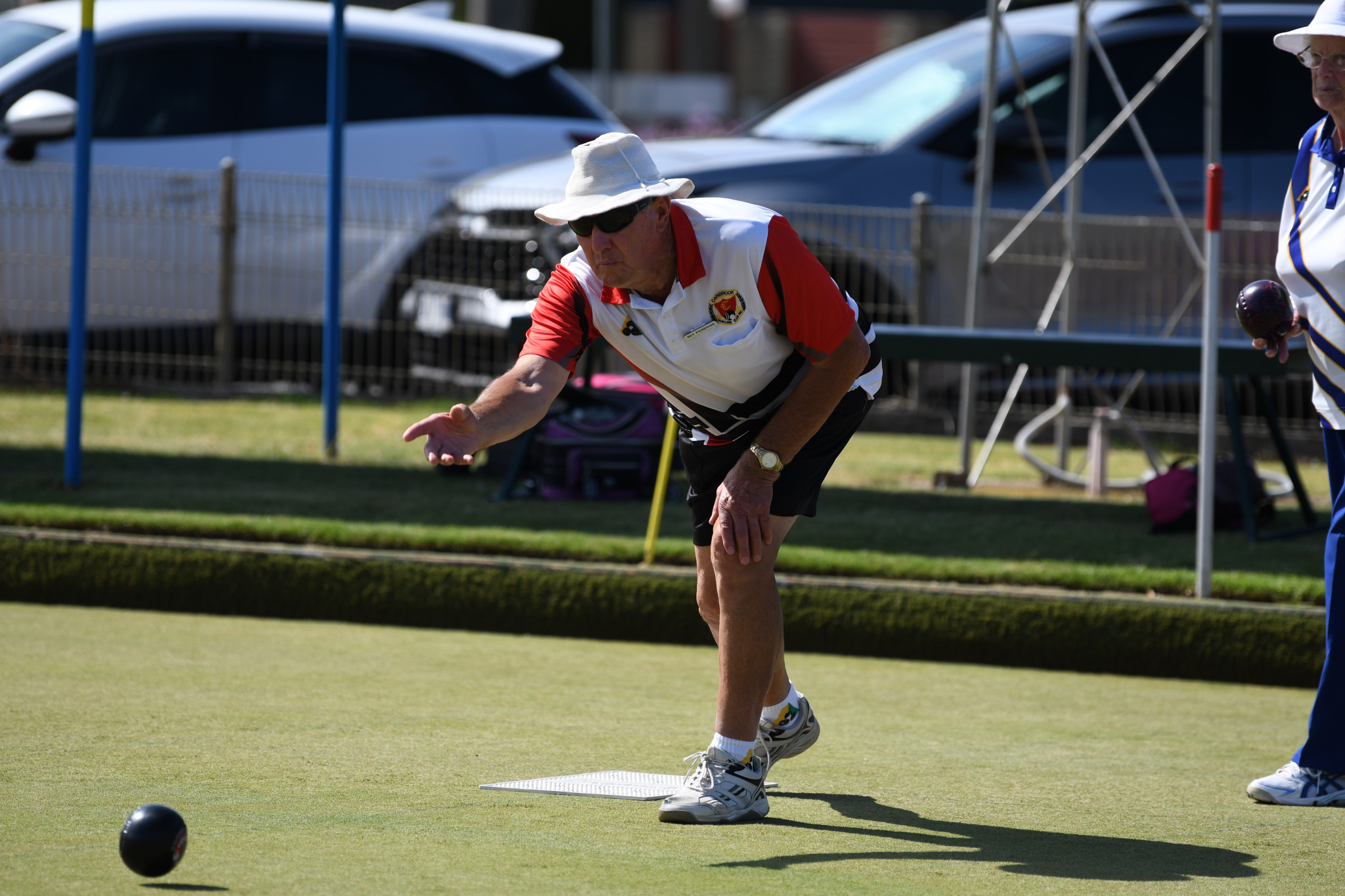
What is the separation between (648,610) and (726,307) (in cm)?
213

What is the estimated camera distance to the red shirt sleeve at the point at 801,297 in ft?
10.9

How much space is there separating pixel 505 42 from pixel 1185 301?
4.65 metres

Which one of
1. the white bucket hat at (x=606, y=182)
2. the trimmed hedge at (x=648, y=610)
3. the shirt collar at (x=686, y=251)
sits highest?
the white bucket hat at (x=606, y=182)

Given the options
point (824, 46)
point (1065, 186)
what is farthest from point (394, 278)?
point (824, 46)

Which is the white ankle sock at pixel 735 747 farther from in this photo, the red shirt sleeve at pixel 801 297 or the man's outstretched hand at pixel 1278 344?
the man's outstretched hand at pixel 1278 344

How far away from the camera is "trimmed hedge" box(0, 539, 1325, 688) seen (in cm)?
508

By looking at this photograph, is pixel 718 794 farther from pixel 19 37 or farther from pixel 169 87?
pixel 19 37

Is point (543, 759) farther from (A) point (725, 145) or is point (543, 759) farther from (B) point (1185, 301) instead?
(A) point (725, 145)

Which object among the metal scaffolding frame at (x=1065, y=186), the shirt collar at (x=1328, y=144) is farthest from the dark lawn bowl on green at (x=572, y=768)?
the metal scaffolding frame at (x=1065, y=186)

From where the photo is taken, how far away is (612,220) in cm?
325

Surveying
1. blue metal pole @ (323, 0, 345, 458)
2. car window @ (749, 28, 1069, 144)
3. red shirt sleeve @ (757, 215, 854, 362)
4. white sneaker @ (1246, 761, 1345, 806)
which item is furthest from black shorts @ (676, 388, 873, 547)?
car window @ (749, 28, 1069, 144)

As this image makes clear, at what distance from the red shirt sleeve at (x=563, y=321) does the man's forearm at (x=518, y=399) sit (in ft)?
0.11

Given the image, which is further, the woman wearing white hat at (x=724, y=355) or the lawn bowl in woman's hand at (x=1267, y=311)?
the lawn bowl in woman's hand at (x=1267, y=311)

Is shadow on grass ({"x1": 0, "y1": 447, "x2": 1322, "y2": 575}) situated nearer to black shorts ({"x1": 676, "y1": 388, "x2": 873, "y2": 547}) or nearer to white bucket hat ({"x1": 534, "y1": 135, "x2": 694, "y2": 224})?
black shorts ({"x1": 676, "y1": 388, "x2": 873, "y2": 547})
